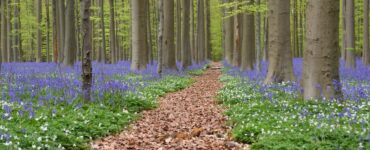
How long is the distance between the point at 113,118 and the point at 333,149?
188 inches

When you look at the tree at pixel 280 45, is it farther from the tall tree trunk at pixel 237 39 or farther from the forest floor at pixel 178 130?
the tall tree trunk at pixel 237 39

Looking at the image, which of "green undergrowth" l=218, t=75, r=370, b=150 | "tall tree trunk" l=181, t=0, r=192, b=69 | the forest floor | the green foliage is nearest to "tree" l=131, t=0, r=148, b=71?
"tall tree trunk" l=181, t=0, r=192, b=69

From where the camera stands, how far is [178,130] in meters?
8.01

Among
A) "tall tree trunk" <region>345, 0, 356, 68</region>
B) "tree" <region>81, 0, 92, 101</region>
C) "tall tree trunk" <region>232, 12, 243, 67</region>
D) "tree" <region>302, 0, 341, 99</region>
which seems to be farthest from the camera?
"tall tree trunk" <region>232, 12, 243, 67</region>

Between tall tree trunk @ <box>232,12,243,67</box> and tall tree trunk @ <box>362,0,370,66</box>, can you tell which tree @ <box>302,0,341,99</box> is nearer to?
tall tree trunk @ <box>232,12,243,67</box>

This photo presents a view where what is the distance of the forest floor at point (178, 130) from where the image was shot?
6.52m

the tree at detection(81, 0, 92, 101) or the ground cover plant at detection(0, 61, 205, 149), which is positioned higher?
the tree at detection(81, 0, 92, 101)

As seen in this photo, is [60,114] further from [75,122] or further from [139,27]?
[139,27]

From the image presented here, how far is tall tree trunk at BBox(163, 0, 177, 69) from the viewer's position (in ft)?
68.6

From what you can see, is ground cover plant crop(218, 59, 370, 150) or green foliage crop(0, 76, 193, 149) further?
green foliage crop(0, 76, 193, 149)

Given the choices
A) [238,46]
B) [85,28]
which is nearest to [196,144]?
[85,28]

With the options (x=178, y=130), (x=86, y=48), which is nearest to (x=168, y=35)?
(x=86, y=48)

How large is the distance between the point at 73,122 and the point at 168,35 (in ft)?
47.2

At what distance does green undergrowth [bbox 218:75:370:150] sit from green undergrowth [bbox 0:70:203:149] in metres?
2.57
